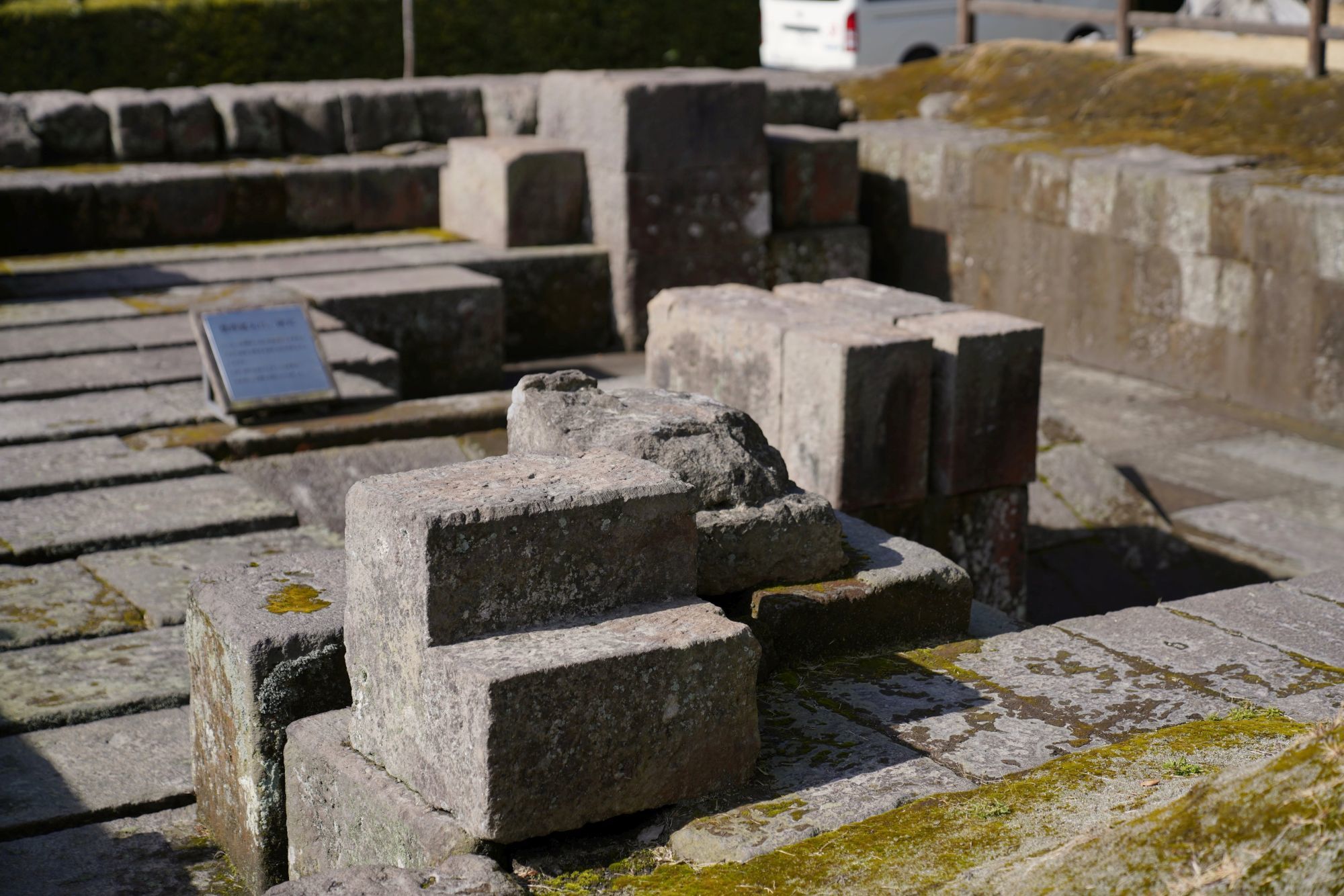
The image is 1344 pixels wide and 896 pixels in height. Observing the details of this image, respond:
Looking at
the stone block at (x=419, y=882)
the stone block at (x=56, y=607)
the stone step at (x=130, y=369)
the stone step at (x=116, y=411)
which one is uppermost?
the stone step at (x=130, y=369)

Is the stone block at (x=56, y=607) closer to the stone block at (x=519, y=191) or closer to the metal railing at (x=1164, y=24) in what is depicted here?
the stone block at (x=519, y=191)

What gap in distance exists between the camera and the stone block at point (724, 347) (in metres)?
4.70

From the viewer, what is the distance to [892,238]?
944 centimetres

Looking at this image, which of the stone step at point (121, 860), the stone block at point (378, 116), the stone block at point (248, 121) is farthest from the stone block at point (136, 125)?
the stone step at point (121, 860)

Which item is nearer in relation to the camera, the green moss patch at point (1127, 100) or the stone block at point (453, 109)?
the green moss patch at point (1127, 100)

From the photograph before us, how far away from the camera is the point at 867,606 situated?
334 centimetres

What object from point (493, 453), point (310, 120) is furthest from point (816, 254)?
point (493, 453)

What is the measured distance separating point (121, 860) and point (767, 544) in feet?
4.82

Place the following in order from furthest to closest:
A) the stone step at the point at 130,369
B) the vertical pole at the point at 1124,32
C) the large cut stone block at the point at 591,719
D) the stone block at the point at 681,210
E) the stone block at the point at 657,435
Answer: the vertical pole at the point at 1124,32 < the stone block at the point at 681,210 < the stone step at the point at 130,369 < the stone block at the point at 657,435 < the large cut stone block at the point at 591,719

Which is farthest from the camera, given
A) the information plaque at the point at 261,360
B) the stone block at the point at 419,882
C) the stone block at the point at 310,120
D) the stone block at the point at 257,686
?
the stone block at the point at 310,120

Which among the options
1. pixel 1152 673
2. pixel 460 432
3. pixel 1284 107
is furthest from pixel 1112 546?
pixel 1284 107

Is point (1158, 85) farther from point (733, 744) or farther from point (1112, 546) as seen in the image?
point (733, 744)

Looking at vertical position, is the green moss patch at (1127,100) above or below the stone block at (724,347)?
above

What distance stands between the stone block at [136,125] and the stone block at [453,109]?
1.45 m
